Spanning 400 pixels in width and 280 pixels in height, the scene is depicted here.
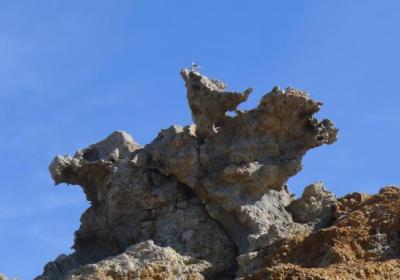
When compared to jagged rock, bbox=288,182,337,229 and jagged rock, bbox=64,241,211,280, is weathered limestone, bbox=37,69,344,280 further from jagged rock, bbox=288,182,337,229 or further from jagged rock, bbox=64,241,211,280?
jagged rock, bbox=64,241,211,280

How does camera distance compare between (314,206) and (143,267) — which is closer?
(143,267)

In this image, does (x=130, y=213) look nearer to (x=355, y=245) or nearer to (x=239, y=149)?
(x=239, y=149)

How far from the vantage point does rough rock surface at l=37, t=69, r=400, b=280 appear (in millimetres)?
15984

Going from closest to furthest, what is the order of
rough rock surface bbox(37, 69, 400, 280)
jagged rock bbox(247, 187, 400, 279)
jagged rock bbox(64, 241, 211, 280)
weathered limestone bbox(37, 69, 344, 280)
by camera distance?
jagged rock bbox(247, 187, 400, 279) < jagged rock bbox(64, 241, 211, 280) < rough rock surface bbox(37, 69, 400, 280) < weathered limestone bbox(37, 69, 344, 280)

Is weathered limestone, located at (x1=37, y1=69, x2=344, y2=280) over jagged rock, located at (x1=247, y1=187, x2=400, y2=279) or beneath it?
over

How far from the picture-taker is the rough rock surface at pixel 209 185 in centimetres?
1598

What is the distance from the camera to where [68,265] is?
16438mm

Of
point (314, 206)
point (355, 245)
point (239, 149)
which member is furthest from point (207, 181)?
point (355, 245)

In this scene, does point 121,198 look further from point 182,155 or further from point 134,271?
point 134,271

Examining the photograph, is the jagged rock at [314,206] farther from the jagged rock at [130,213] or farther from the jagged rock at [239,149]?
the jagged rock at [130,213]

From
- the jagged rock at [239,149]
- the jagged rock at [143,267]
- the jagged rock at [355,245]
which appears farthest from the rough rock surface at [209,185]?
the jagged rock at [143,267]

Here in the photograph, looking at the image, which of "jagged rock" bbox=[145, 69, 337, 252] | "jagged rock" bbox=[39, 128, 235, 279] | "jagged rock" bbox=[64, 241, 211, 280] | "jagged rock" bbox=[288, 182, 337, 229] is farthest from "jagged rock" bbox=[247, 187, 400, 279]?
"jagged rock" bbox=[39, 128, 235, 279]

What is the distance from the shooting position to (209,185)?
16.3 meters

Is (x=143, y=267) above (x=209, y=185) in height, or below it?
below
